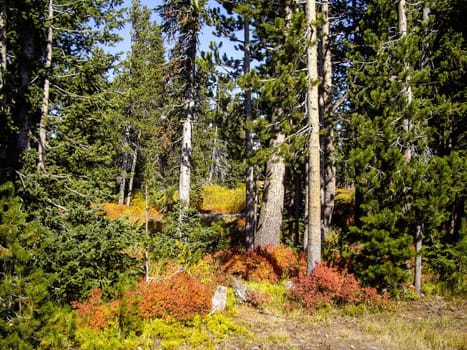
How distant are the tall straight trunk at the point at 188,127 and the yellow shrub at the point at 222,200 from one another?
803 centimetres

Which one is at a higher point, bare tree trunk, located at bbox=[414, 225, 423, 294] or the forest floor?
bare tree trunk, located at bbox=[414, 225, 423, 294]

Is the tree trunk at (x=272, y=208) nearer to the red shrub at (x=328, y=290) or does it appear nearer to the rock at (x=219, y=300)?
the red shrub at (x=328, y=290)

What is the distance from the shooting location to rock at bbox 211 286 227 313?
7.68 meters

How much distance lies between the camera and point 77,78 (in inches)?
355

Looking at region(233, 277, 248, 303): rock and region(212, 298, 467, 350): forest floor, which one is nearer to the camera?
region(212, 298, 467, 350): forest floor

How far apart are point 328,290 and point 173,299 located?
147 inches

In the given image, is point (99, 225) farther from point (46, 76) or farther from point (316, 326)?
point (316, 326)

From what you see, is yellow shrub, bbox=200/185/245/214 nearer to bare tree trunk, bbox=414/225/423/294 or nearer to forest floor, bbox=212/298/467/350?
bare tree trunk, bbox=414/225/423/294

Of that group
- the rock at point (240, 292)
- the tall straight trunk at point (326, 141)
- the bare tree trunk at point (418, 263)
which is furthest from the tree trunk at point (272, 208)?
the bare tree trunk at point (418, 263)

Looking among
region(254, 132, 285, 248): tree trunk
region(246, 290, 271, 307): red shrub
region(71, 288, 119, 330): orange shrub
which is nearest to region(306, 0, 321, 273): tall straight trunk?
region(246, 290, 271, 307): red shrub

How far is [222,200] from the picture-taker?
23.0m

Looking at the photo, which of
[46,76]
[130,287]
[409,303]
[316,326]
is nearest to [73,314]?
[130,287]

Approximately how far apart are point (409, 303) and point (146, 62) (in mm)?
26664

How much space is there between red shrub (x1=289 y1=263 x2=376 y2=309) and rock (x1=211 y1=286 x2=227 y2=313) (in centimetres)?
178
